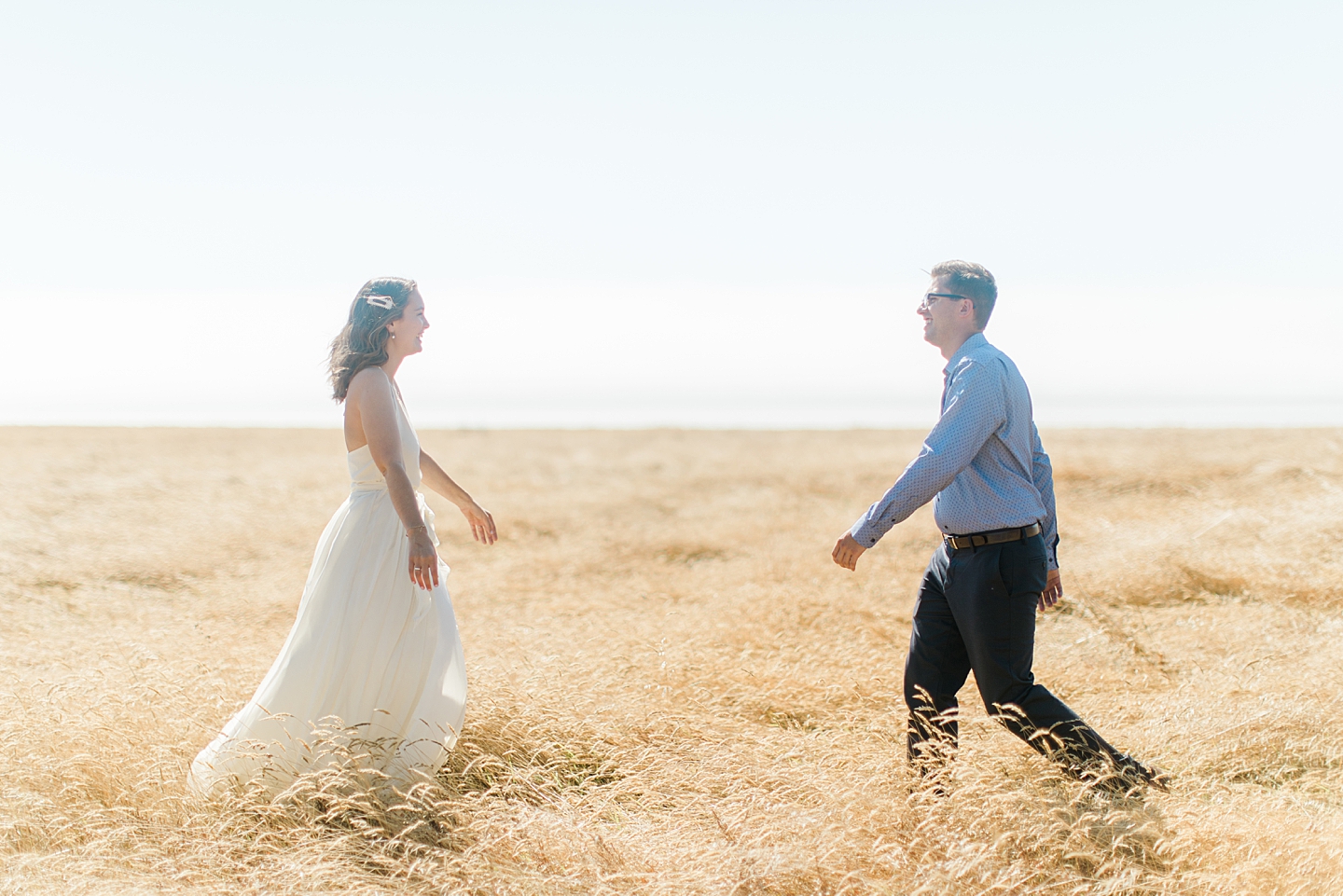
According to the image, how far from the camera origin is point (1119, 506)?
13.5m

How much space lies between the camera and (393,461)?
4352mm

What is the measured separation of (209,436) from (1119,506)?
25.5 meters

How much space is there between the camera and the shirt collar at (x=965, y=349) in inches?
170

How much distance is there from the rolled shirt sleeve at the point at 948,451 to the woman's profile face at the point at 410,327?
2.31 m

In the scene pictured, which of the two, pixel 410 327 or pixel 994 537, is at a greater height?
pixel 410 327

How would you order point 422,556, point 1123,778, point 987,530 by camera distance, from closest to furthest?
point 1123,778 → point 987,530 → point 422,556

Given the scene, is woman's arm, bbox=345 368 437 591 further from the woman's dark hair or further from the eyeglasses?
the eyeglasses

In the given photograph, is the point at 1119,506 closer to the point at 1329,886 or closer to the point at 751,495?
the point at 751,495

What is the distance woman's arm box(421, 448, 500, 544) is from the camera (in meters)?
5.08

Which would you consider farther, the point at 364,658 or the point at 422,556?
the point at 364,658

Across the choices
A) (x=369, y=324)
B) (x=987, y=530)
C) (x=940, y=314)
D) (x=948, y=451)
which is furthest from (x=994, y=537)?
(x=369, y=324)

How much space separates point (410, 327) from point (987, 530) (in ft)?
9.49

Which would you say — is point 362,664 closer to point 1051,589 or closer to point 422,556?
point 422,556

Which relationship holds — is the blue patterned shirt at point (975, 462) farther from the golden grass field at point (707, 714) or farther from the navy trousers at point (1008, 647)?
the golden grass field at point (707, 714)
